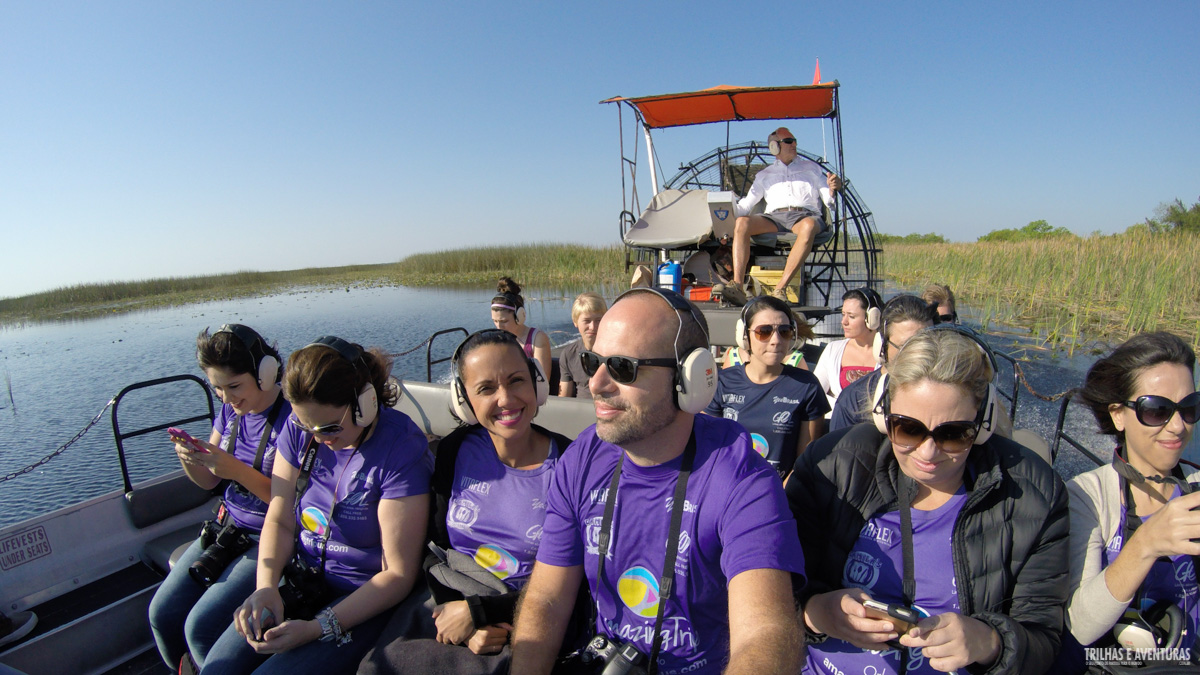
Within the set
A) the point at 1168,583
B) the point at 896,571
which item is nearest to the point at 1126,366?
the point at 1168,583

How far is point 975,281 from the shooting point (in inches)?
647

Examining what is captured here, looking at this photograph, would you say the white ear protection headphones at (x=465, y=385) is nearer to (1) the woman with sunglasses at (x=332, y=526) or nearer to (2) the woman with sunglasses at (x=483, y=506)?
(2) the woman with sunglasses at (x=483, y=506)

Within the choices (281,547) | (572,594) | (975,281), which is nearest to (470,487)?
(572,594)

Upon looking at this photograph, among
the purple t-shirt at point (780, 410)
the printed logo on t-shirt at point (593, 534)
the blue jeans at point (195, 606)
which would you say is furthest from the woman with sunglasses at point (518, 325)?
the printed logo on t-shirt at point (593, 534)

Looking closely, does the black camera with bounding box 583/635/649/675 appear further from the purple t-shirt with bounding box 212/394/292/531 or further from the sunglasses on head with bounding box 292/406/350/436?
the purple t-shirt with bounding box 212/394/292/531

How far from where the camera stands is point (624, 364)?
1675 mm

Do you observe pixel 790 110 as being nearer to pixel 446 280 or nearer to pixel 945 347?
pixel 945 347

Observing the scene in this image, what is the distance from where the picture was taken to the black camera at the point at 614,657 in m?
1.61

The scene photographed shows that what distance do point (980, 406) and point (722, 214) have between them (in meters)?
6.99

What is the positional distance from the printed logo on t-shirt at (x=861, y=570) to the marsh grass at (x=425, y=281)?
22.5 m

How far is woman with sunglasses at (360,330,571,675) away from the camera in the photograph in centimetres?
198

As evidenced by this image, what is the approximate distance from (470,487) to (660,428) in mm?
1013

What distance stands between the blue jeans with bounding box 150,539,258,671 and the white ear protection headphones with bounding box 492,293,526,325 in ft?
8.14

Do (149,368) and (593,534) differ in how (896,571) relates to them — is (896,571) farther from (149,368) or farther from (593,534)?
(149,368)
